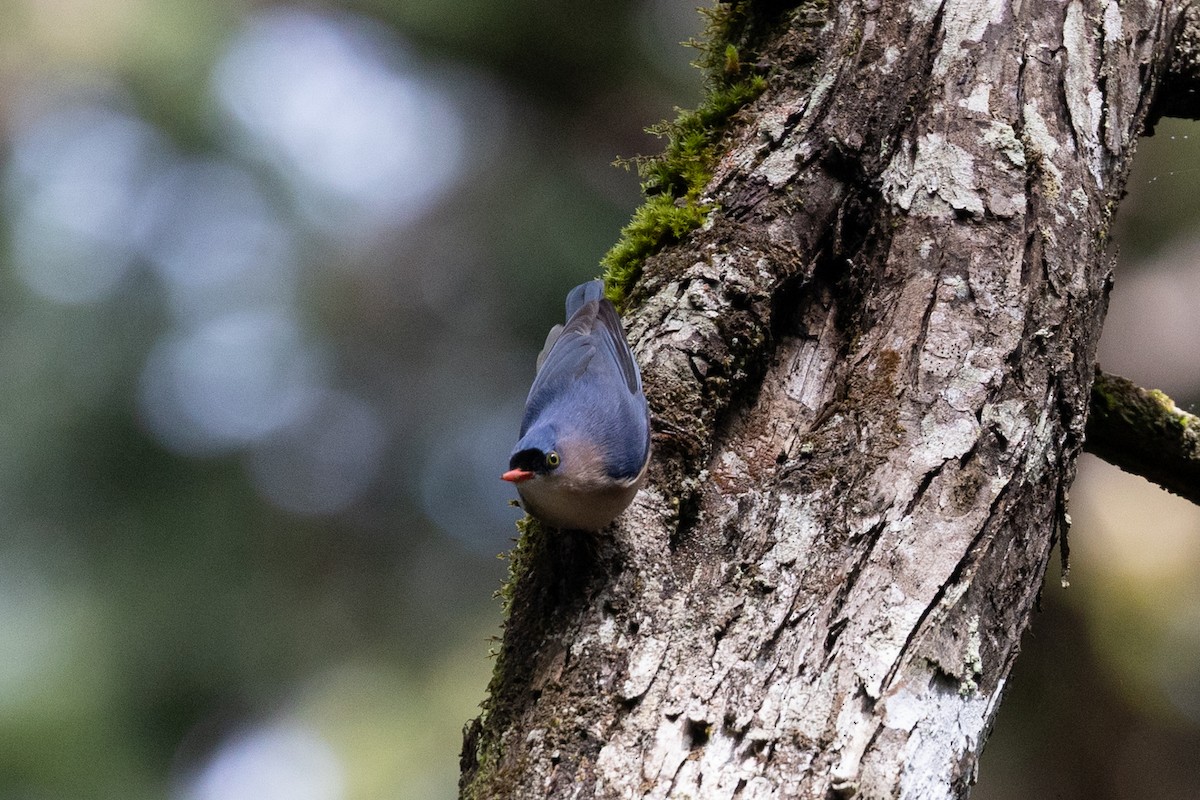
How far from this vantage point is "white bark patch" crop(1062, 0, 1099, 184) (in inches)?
88.4

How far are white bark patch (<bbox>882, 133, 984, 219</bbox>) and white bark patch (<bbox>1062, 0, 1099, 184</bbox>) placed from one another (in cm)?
32

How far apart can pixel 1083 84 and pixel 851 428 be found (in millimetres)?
1114

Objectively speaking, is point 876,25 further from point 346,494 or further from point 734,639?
point 346,494

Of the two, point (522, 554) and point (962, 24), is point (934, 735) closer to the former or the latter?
point (522, 554)

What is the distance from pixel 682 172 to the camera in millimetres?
2359

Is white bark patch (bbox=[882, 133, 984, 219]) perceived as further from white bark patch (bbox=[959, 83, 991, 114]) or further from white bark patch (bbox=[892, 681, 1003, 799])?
white bark patch (bbox=[892, 681, 1003, 799])

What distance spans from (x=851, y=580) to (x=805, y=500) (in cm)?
19

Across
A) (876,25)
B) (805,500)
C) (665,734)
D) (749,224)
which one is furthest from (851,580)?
(876,25)

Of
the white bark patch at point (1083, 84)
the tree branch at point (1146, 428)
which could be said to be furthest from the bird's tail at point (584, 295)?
the tree branch at point (1146, 428)

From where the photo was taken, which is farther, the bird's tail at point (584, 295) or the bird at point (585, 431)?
the bird's tail at point (584, 295)

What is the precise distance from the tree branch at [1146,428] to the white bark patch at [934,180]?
704 millimetres

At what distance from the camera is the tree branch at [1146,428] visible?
2.50 meters

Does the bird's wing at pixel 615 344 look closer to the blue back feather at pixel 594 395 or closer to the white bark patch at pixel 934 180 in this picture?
the blue back feather at pixel 594 395

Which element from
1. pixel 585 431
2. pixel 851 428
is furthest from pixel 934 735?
pixel 585 431
